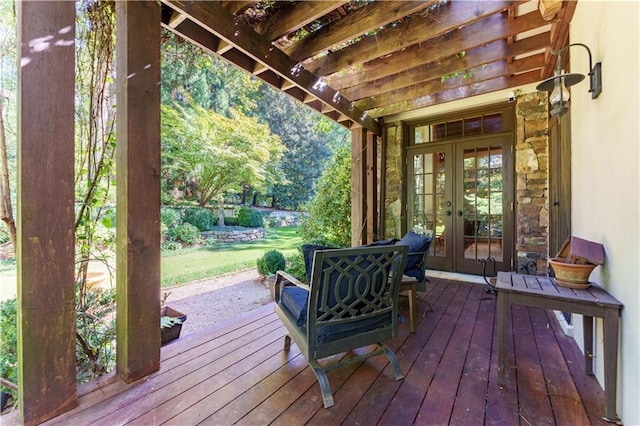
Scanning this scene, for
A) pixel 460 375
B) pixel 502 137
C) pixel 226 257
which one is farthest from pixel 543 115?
pixel 226 257

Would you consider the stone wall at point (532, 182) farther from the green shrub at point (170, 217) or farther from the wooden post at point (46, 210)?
the green shrub at point (170, 217)

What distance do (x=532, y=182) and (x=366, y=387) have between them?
12.0ft

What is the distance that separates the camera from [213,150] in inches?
307

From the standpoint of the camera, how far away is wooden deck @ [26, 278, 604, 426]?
1.45 m

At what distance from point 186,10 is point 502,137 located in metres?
4.19

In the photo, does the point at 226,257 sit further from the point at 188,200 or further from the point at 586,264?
the point at 586,264

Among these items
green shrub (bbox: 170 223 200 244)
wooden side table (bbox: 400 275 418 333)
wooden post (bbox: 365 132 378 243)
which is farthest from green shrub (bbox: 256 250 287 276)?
green shrub (bbox: 170 223 200 244)

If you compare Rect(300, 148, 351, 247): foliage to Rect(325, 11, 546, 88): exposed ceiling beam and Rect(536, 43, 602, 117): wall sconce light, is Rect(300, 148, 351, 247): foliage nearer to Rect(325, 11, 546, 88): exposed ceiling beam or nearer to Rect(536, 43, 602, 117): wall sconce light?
Rect(325, 11, 546, 88): exposed ceiling beam

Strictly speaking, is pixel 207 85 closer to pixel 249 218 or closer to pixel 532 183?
pixel 249 218

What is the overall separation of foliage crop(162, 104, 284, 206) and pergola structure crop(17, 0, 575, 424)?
216 inches

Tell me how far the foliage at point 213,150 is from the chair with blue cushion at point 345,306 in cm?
704

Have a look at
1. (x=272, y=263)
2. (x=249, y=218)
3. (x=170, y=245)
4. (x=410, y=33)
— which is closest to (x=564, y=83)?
(x=410, y=33)

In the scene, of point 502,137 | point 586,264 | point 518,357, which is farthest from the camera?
point 502,137

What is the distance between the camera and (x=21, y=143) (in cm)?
133
